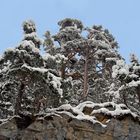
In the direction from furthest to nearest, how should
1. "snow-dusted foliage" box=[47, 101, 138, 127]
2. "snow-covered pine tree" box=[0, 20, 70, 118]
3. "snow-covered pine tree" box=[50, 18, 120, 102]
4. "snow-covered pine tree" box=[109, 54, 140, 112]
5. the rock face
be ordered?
"snow-covered pine tree" box=[50, 18, 120, 102]
"snow-covered pine tree" box=[109, 54, 140, 112]
"snow-covered pine tree" box=[0, 20, 70, 118]
"snow-dusted foliage" box=[47, 101, 138, 127]
the rock face

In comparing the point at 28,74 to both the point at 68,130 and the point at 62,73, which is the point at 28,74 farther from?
the point at 62,73

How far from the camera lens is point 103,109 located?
2170 cm

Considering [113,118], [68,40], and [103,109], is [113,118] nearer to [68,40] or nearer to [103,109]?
[103,109]

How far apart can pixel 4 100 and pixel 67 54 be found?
1171 centimetres

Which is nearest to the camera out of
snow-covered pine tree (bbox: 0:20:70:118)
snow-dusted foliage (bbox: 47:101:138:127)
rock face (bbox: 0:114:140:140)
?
rock face (bbox: 0:114:140:140)

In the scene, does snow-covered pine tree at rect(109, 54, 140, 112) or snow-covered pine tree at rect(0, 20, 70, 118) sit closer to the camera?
snow-covered pine tree at rect(0, 20, 70, 118)

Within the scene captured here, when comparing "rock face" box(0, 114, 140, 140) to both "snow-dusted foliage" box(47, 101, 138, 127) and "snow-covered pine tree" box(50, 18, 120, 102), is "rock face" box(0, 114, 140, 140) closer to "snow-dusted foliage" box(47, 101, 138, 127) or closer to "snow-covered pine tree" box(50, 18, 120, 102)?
"snow-dusted foliage" box(47, 101, 138, 127)

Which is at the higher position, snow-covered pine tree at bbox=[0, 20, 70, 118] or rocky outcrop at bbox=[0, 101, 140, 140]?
snow-covered pine tree at bbox=[0, 20, 70, 118]

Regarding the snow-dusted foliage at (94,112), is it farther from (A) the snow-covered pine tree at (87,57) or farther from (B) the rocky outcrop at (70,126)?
(A) the snow-covered pine tree at (87,57)

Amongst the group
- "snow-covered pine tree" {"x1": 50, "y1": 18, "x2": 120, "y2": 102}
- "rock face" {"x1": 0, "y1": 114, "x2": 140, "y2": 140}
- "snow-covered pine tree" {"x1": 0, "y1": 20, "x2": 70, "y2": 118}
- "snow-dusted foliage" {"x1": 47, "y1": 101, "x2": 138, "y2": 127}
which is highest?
"snow-covered pine tree" {"x1": 50, "y1": 18, "x2": 120, "y2": 102}

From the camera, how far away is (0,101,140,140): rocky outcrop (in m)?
20.0

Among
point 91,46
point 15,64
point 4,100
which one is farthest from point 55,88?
point 91,46

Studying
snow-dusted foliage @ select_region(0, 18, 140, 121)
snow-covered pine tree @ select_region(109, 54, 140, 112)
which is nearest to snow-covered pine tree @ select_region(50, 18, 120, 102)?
snow-dusted foliage @ select_region(0, 18, 140, 121)

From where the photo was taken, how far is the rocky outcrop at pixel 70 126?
1997cm
